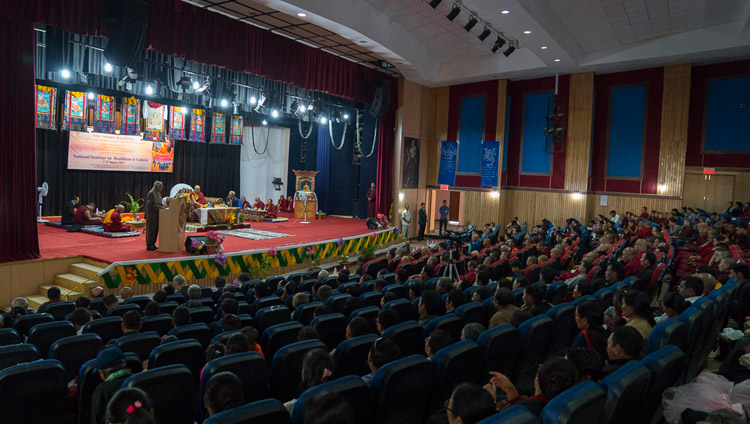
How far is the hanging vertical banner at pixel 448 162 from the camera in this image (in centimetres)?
1859

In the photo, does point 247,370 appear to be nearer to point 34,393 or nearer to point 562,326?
point 34,393

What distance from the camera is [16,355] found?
327cm

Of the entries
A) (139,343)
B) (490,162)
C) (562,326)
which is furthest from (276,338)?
(490,162)

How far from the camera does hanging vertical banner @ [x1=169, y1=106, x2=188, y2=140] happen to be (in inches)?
623

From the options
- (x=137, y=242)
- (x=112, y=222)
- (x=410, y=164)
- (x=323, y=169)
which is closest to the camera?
(x=137, y=242)


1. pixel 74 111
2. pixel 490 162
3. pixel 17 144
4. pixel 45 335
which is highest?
pixel 74 111

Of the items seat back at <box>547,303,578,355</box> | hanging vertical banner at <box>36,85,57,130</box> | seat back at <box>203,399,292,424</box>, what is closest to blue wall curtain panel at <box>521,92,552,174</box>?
seat back at <box>547,303,578,355</box>

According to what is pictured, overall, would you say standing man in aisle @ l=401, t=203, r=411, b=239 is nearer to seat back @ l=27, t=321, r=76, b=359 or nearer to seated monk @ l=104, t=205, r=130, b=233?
seated monk @ l=104, t=205, r=130, b=233

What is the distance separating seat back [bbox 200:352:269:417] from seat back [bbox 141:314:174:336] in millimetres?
1880

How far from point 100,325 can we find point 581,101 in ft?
51.8

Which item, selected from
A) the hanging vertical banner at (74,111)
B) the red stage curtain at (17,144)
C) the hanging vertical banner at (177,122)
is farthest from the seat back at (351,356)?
the hanging vertical banner at (177,122)

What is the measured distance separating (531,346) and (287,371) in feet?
5.84

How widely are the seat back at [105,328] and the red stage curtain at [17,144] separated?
17.0 feet

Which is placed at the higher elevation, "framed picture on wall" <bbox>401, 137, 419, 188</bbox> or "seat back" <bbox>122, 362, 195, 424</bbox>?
"framed picture on wall" <bbox>401, 137, 419, 188</bbox>
